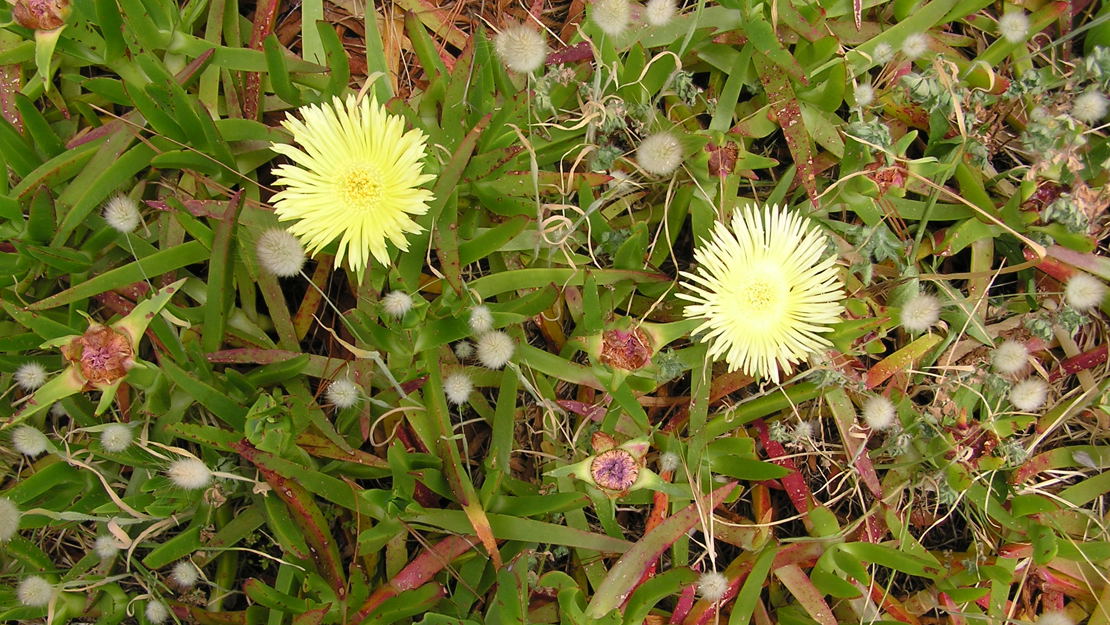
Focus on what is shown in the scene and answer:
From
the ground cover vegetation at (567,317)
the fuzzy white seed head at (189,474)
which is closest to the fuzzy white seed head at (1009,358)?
the ground cover vegetation at (567,317)

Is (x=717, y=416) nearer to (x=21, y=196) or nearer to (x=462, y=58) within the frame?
(x=462, y=58)

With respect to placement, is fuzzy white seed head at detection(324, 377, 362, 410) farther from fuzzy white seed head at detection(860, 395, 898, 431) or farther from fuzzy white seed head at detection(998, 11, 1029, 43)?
fuzzy white seed head at detection(998, 11, 1029, 43)

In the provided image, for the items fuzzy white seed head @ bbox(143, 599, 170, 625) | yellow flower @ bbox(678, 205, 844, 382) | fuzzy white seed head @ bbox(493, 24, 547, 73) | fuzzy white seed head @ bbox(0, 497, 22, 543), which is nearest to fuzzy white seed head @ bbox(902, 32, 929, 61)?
yellow flower @ bbox(678, 205, 844, 382)

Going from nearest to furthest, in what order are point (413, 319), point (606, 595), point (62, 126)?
point (413, 319), point (606, 595), point (62, 126)

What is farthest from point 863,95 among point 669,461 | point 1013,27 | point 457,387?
point 457,387

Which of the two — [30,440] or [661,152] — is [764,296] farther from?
[30,440]

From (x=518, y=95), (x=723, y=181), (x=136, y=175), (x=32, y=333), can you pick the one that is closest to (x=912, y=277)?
(x=723, y=181)
